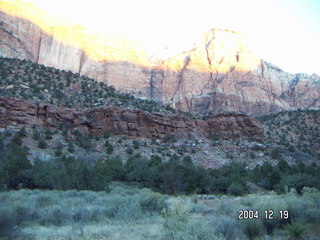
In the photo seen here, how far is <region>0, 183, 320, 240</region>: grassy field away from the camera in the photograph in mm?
7973

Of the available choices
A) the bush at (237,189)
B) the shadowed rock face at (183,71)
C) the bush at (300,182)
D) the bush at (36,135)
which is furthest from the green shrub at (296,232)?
the shadowed rock face at (183,71)

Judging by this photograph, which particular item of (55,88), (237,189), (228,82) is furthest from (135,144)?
(228,82)

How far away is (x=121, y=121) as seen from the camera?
38344 millimetres

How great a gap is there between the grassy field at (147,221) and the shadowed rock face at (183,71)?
71742 millimetres

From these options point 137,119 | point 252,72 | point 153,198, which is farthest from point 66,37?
point 153,198

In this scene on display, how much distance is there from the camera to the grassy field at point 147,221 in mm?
7973

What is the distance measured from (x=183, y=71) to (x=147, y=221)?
8783 centimetres

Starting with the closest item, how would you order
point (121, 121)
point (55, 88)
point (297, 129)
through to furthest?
point (121, 121), point (55, 88), point (297, 129)

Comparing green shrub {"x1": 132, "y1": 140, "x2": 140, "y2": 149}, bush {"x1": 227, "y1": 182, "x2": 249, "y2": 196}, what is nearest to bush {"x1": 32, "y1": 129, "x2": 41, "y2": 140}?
green shrub {"x1": 132, "y1": 140, "x2": 140, "y2": 149}

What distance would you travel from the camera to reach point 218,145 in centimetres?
3897

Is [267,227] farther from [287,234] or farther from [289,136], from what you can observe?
[289,136]
